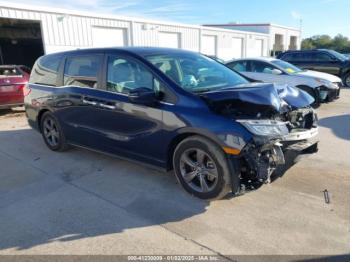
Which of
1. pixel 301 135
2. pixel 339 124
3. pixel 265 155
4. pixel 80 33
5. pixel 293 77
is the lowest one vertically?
pixel 339 124

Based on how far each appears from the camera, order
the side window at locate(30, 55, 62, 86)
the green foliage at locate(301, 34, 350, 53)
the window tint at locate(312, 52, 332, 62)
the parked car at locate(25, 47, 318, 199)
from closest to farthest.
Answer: the parked car at locate(25, 47, 318, 199)
the side window at locate(30, 55, 62, 86)
the window tint at locate(312, 52, 332, 62)
the green foliage at locate(301, 34, 350, 53)

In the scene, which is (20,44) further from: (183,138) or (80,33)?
(183,138)

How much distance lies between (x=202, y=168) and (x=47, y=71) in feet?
11.7

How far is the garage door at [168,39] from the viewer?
67.0ft

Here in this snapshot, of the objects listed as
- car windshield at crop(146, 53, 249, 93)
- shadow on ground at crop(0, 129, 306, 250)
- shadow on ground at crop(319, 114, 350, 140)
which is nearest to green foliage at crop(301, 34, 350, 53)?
shadow on ground at crop(319, 114, 350, 140)

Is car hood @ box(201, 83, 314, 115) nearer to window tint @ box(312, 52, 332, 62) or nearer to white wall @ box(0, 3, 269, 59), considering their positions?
white wall @ box(0, 3, 269, 59)

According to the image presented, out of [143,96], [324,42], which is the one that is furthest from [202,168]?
[324,42]

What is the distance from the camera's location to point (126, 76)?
13.7ft

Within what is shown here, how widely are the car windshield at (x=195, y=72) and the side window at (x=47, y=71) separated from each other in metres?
2.09

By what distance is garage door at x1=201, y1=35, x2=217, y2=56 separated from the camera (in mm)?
25406

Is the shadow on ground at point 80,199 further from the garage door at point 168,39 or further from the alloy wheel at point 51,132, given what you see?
the garage door at point 168,39

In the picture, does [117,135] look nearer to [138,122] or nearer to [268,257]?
[138,122]

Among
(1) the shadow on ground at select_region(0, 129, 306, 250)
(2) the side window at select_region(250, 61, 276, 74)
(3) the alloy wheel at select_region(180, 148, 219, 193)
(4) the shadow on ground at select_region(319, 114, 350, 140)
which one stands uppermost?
(2) the side window at select_region(250, 61, 276, 74)

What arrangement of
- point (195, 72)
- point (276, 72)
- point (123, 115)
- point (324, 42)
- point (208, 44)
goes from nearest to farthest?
1. point (123, 115)
2. point (195, 72)
3. point (276, 72)
4. point (208, 44)
5. point (324, 42)
